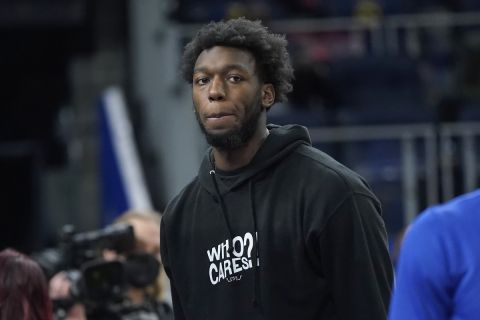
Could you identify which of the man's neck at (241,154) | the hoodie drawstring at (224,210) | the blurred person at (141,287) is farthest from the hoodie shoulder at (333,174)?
the blurred person at (141,287)

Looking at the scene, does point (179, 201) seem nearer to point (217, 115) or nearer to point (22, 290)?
point (217, 115)

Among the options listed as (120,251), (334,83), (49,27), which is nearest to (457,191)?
(334,83)

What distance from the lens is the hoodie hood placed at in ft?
11.5

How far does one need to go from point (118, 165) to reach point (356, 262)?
5.60 meters

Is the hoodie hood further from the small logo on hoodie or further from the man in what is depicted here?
the man

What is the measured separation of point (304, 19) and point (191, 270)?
6.94 metres

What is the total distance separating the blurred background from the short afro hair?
15.7 feet

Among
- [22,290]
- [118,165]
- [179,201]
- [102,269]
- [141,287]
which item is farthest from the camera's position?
[118,165]

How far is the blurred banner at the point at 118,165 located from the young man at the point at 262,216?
465cm

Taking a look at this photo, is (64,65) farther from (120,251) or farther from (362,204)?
(362,204)

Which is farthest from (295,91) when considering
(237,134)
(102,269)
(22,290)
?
(237,134)

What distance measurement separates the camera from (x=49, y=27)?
421 inches

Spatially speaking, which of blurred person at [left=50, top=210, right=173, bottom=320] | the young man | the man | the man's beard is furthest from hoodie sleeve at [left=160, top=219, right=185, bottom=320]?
the man

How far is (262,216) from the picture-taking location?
3.43 meters
